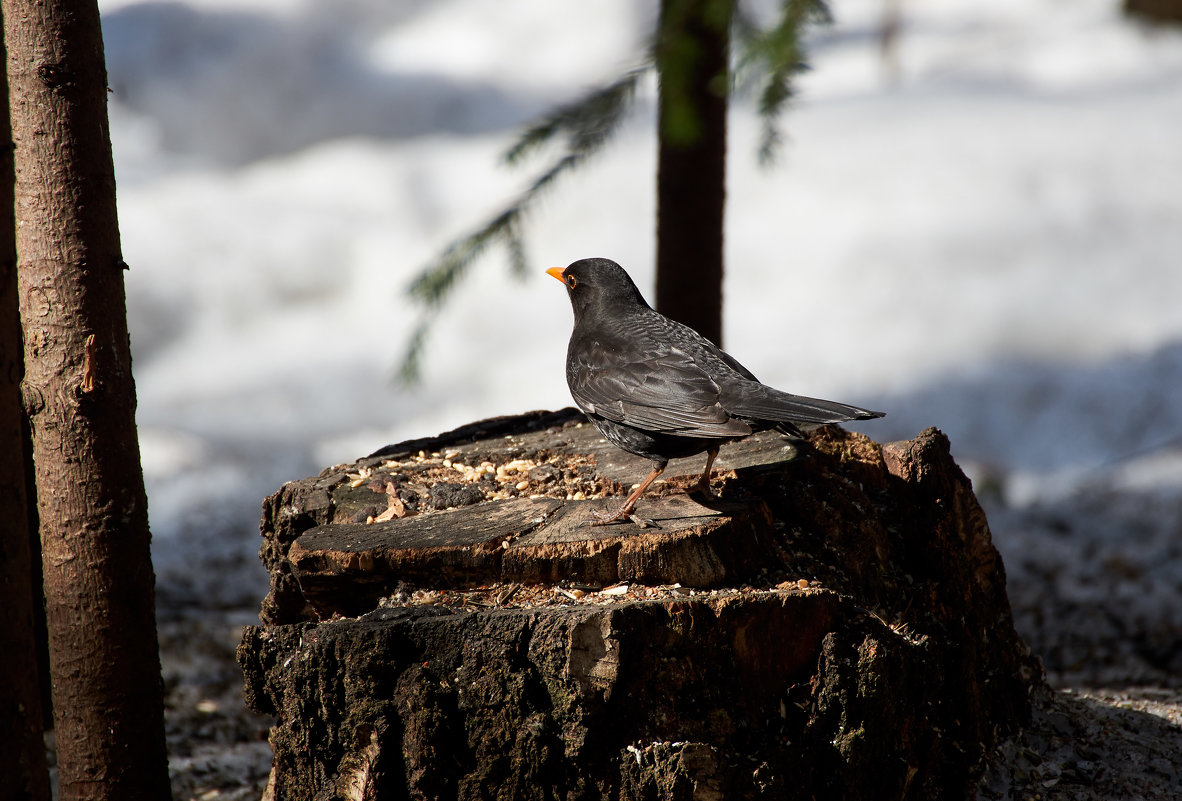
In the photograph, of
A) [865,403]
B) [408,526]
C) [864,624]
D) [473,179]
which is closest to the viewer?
[864,624]

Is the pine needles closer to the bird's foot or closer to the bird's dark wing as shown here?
the bird's dark wing

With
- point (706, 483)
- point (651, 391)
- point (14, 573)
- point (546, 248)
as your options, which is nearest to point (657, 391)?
point (651, 391)

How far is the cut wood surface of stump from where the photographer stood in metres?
2.35

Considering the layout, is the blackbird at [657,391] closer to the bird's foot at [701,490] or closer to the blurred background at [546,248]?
the bird's foot at [701,490]

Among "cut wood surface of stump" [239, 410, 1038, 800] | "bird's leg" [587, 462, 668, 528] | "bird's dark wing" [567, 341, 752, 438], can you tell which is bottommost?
"cut wood surface of stump" [239, 410, 1038, 800]

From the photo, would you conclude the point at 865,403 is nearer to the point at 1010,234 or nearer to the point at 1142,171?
the point at 1010,234

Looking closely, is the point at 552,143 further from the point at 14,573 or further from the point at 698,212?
the point at 14,573

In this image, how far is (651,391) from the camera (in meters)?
2.96

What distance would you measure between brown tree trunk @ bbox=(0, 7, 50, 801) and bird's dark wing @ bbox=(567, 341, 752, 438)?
178 centimetres

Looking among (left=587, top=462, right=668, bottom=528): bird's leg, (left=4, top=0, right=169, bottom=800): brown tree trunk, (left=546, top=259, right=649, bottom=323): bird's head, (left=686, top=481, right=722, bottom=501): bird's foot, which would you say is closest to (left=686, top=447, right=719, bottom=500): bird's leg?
A: (left=686, top=481, right=722, bottom=501): bird's foot

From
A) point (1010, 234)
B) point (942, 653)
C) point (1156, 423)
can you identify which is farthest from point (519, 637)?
point (1010, 234)

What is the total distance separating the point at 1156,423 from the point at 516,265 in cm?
651

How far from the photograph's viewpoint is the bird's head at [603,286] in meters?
3.47

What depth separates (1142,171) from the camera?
1108cm
